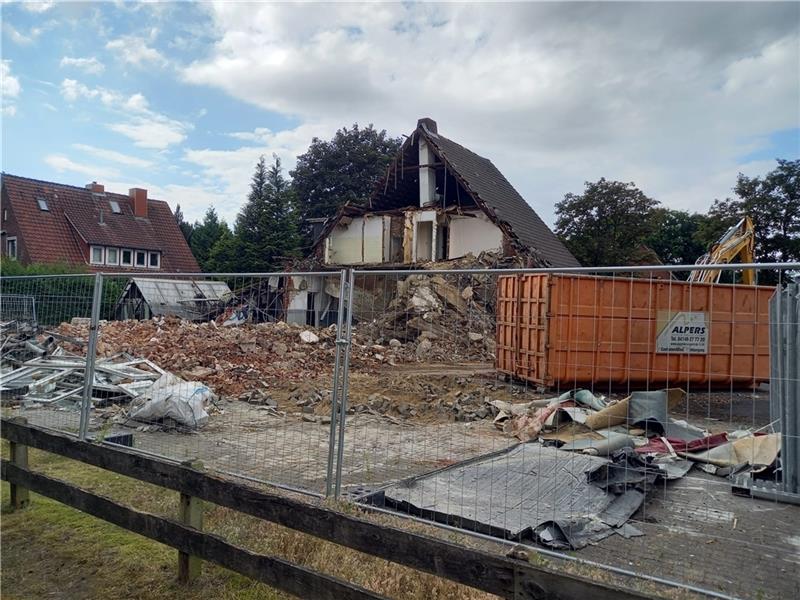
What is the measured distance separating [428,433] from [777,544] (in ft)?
18.3

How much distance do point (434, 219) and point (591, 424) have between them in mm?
19316

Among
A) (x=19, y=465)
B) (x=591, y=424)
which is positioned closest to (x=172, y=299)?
(x=19, y=465)

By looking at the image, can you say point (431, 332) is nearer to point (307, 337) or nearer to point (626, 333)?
point (307, 337)

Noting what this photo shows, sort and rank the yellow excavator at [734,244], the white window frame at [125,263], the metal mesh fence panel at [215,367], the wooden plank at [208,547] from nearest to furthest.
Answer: the wooden plank at [208,547] → the metal mesh fence panel at [215,367] → the yellow excavator at [734,244] → the white window frame at [125,263]

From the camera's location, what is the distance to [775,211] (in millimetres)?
34688

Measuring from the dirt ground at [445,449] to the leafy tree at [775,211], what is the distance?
3049 cm

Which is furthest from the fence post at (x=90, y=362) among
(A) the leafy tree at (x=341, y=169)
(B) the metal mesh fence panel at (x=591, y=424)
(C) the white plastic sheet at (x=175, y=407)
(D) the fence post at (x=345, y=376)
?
(A) the leafy tree at (x=341, y=169)

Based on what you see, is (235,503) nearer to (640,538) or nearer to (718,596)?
(718,596)

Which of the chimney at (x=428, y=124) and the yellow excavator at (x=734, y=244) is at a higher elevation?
the chimney at (x=428, y=124)

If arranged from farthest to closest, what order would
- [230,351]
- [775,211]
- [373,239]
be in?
[775,211]
[373,239]
[230,351]

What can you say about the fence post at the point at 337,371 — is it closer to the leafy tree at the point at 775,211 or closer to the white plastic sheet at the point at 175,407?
the white plastic sheet at the point at 175,407

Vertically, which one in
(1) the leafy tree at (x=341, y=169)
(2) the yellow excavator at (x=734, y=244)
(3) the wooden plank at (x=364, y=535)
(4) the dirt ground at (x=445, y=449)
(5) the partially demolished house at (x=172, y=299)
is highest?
(1) the leafy tree at (x=341, y=169)

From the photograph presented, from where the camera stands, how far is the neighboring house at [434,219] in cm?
2539

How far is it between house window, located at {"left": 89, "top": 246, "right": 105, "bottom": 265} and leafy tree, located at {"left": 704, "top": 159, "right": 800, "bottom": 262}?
39209mm
